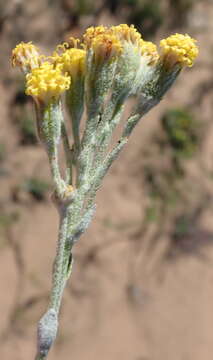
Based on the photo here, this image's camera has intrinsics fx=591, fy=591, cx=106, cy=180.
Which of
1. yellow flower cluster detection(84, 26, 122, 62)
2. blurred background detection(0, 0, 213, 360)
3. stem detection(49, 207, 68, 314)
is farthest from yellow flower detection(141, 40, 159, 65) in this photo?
blurred background detection(0, 0, 213, 360)

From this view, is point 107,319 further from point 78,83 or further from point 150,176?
point 78,83

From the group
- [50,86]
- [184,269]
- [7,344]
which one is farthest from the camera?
[184,269]

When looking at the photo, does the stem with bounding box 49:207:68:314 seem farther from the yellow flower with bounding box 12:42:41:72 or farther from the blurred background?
the blurred background

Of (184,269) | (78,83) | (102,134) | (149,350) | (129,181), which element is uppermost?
(78,83)

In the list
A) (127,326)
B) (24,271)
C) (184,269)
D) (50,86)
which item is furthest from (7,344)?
(50,86)

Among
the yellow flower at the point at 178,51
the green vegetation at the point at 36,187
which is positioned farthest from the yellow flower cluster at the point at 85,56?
the green vegetation at the point at 36,187

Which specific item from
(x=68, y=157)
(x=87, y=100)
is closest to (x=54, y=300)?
(x=68, y=157)

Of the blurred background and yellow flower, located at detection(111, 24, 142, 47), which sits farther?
the blurred background
